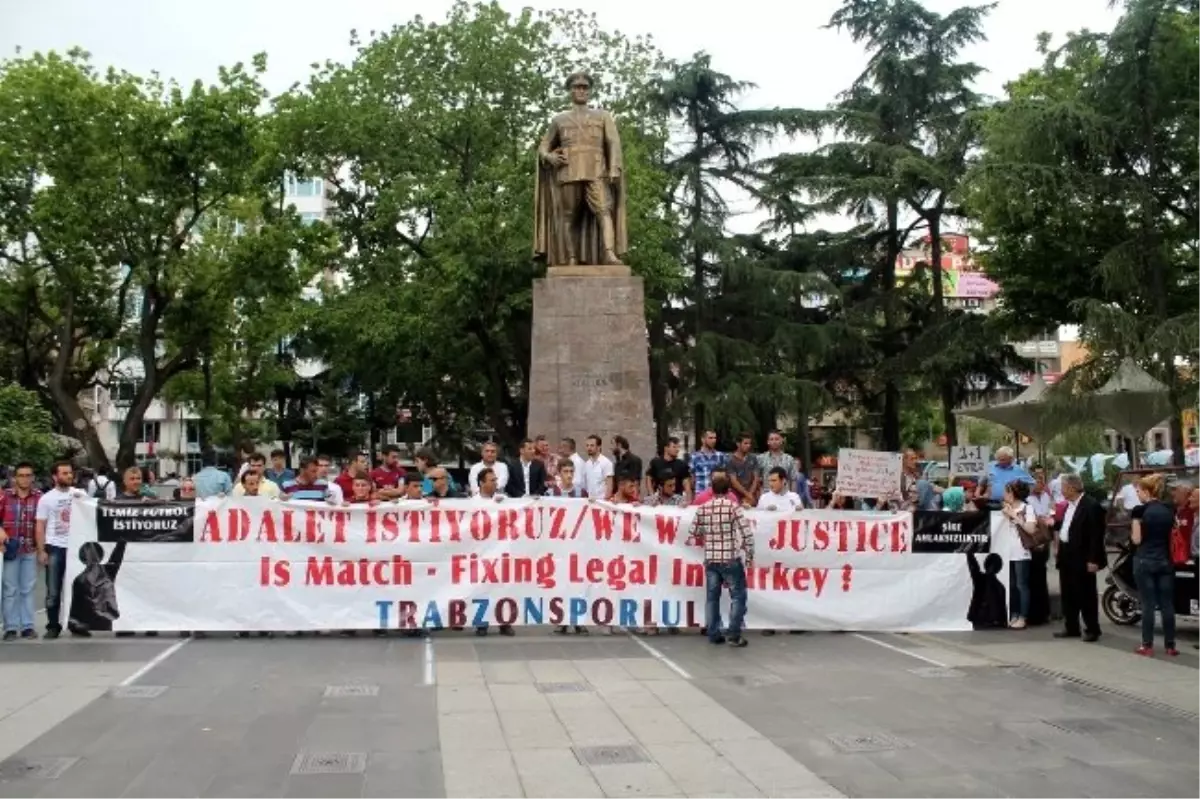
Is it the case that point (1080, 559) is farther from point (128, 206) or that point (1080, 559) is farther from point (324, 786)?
point (128, 206)

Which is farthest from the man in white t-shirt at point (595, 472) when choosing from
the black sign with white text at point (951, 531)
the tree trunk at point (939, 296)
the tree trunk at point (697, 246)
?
the tree trunk at point (939, 296)

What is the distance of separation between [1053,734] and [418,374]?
30562mm

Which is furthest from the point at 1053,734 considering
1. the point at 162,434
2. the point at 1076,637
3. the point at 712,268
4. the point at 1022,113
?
the point at 162,434

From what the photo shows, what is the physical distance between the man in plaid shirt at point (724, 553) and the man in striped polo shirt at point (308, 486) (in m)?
3.91

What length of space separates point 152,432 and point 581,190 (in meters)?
77.0

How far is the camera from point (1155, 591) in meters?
11.3

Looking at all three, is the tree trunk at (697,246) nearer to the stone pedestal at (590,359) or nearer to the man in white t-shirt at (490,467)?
the stone pedestal at (590,359)

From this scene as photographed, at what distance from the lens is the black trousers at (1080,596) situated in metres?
12.1

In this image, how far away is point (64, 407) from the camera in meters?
35.6

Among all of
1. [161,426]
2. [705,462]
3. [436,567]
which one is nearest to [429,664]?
[436,567]

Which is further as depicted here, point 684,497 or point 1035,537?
point 684,497

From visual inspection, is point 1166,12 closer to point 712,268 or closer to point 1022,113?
point 1022,113

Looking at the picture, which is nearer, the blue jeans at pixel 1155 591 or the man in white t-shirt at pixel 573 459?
the blue jeans at pixel 1155 591

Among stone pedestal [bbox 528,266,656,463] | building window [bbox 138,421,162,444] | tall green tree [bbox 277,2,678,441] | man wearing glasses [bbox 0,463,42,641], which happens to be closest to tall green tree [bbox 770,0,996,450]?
tall green tree [bbox 277,2,678,441]
